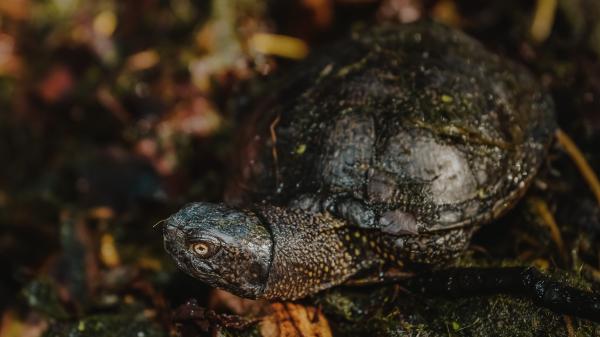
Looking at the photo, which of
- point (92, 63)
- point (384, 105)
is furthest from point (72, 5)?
point (384, 105)

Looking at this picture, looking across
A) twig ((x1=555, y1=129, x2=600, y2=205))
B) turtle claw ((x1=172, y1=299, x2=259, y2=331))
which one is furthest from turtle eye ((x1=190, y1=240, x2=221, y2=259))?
twig ((x1=555, y1=129, x2=600, y2=205))

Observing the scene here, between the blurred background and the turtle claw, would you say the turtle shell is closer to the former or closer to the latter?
the blurred background

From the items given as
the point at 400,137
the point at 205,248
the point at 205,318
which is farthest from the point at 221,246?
the point at 400,137

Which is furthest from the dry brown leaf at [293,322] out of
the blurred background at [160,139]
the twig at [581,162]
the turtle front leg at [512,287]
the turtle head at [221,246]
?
the twig at [581,162]

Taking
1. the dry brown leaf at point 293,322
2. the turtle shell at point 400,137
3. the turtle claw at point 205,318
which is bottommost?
the dry brown leaf at point 293,322

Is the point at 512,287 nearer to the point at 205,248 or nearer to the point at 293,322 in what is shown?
the point at 293,322

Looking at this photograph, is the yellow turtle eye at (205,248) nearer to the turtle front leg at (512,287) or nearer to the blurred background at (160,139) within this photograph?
the blurred background at (160,139)

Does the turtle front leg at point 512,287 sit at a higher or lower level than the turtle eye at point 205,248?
lower
